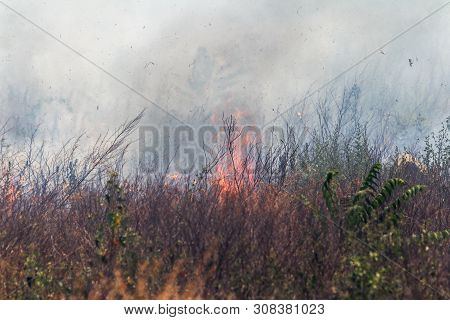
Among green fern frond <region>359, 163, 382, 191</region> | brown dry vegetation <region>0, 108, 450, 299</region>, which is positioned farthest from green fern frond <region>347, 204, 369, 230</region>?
green fern frond <region>359, 163, 382, 191</region>

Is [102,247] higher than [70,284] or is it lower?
higher

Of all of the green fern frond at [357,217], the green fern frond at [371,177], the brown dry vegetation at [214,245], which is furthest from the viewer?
the green fern frond at [371,177]

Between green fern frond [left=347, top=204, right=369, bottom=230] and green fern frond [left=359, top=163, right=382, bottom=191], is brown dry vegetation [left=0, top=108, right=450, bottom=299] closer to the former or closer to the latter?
green fern frond [left=347, top=204, right=369, bottom=230]

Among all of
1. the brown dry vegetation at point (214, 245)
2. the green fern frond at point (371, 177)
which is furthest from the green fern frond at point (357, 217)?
the green fern frond at point (371, 177)

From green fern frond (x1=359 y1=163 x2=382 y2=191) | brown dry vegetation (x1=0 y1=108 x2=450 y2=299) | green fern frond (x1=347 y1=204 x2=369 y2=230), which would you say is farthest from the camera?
green fern frond (x1=359 y1=163 x2=382 y2=191)

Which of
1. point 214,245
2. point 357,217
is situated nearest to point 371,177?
point 357,217

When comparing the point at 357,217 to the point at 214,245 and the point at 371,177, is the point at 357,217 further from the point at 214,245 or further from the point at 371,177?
the point at 214,245

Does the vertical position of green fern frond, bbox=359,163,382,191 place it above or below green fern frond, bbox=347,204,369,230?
above

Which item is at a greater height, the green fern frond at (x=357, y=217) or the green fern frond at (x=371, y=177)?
the green fern frond at (x=371, y=177)

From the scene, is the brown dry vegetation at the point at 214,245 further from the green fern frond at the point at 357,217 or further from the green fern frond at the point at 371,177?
the green fern frond at the point at 371,177

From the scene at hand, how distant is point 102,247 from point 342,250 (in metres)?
2.37
